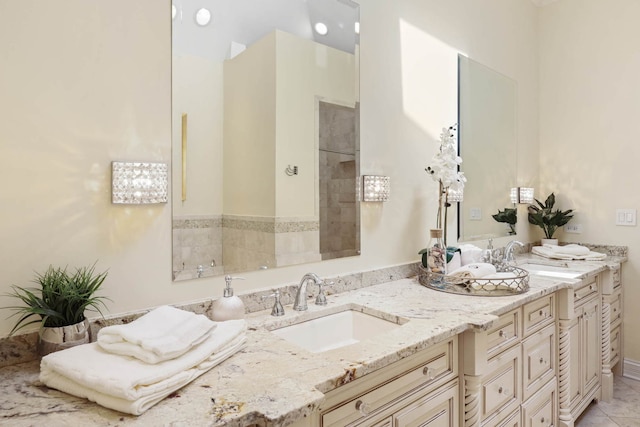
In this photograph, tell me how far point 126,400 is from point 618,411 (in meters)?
2.98

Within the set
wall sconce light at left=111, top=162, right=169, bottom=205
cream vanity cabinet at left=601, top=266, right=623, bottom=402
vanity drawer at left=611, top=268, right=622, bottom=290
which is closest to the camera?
wall sconce light at left=111, top=162, right=169, bottom=205

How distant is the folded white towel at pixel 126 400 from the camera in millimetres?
772

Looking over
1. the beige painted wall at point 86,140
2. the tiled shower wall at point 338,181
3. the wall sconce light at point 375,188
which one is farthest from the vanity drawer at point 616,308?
the beige painted wall at point 86,140

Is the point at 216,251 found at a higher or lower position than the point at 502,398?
higher

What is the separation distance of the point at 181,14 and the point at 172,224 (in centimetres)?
72

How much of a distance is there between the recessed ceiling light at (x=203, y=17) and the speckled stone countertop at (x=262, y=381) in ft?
3.51

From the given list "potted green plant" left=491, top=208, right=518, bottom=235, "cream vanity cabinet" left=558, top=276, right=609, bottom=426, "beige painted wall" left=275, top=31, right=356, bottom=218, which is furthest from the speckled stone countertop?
"potted green plant" left=491, top=208, right=518, bottom=235

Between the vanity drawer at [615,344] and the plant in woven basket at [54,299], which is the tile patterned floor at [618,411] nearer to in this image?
the vanity drawer at [615,344]

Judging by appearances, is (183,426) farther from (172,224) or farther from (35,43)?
(35,43)

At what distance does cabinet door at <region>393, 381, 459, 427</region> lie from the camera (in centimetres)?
121

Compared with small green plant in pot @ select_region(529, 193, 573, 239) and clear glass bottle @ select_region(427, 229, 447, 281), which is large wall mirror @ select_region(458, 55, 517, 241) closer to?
small green plant in pot @ select_region(529, 193, 573, 239)

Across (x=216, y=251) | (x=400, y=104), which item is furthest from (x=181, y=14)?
(x=400, y=104)

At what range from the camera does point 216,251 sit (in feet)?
4.71

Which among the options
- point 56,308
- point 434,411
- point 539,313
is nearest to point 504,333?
point 539,313
